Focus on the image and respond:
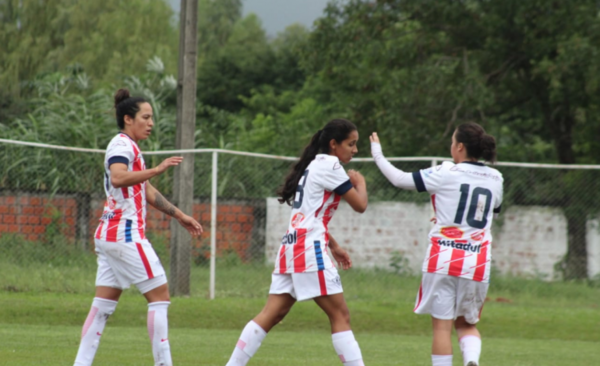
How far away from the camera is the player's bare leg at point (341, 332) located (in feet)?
18.2

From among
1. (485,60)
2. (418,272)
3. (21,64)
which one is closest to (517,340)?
(418,272)

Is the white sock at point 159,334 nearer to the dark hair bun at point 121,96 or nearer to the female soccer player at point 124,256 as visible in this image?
the female soccer player at point 124,256

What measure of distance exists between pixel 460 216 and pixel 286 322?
6341mm

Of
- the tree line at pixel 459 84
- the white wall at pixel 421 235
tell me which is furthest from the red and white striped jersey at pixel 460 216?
the tree line at pixel 459 84

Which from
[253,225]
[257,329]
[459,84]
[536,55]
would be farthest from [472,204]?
[536,55]

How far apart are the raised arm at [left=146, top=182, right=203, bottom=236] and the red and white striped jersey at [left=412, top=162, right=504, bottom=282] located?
173 centimetres

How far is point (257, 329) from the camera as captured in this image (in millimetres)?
5668

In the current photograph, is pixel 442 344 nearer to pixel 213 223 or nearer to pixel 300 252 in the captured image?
pixel 300 252

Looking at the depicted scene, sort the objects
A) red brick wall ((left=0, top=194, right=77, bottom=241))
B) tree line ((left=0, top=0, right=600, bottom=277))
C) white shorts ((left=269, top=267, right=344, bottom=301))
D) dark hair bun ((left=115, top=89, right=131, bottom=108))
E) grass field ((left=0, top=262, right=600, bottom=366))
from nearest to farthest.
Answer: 1. white shorts ((left=269, top=267, right=344, bottom=301))
2. dark hair bun ((left=115, top=89, right=131, bottom=108))
3. grass field ((left=0, top=262, right=600, bottom=366))
4. red brick wall ((left=0, top=194, right=77, bottom=241))
5. tree line ((left=0, top=0, right=600, bottom=277))

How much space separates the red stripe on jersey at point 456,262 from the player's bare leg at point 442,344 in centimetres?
37

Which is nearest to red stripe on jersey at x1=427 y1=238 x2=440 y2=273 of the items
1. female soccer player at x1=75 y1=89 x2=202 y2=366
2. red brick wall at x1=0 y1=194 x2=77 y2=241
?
female soccer player at x1=75 y1=89 x2=202 y2=366

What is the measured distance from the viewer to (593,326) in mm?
11641

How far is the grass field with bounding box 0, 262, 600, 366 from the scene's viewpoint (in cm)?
835

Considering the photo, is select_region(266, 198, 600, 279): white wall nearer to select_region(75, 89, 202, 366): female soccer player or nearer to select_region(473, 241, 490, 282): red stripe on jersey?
select_region(75, 89, 202, 366): female soccer player
